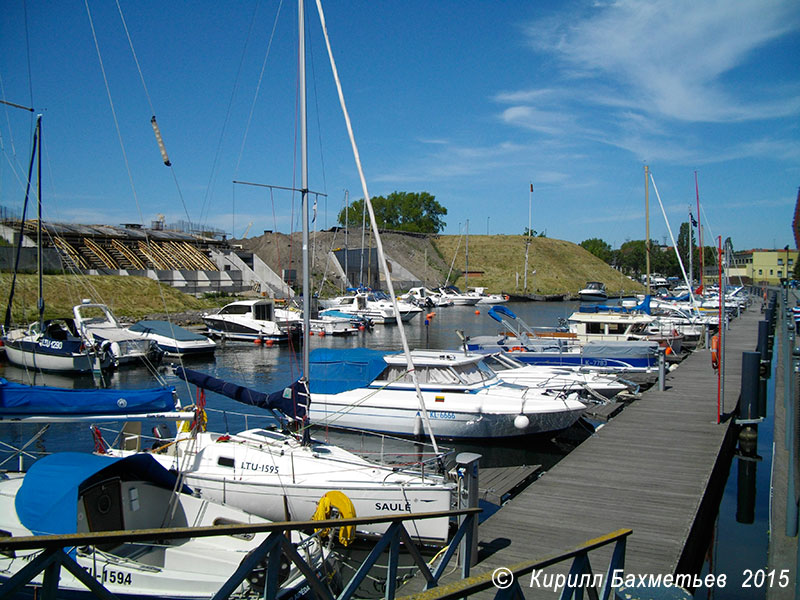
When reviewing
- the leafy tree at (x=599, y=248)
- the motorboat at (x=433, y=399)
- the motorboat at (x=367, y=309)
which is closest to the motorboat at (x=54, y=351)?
the motorboat at (x=433, y=399)

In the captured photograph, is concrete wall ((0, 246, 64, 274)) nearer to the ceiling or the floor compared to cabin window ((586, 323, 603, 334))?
nearer to the ceiling

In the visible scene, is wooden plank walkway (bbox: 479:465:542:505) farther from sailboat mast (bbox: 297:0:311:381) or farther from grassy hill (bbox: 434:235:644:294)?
grassy hill (bbox: 434:235:644:294)

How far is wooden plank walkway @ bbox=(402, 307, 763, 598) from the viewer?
27.6ft

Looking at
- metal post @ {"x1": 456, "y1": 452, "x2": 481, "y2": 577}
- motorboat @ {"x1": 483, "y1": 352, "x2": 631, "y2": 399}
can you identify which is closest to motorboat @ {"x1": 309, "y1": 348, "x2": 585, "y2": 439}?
motorboat @ {"x1": 483, "y1": 352, "x2": 631, "y2": 399}

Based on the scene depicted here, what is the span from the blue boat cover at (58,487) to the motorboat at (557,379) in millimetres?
13456

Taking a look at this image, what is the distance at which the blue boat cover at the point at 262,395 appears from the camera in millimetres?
13914

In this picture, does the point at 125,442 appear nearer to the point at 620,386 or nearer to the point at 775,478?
the point at 775,478

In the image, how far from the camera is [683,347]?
37719 mm

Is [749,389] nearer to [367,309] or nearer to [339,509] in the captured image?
[339,509]

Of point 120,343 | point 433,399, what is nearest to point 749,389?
point 433,399

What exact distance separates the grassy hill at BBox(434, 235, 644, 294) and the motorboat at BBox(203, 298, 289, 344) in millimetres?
65693

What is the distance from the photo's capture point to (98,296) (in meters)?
46.8

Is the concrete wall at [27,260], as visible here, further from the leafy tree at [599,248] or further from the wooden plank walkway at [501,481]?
the leafy tree at [599,248]

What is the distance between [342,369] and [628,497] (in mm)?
9732
